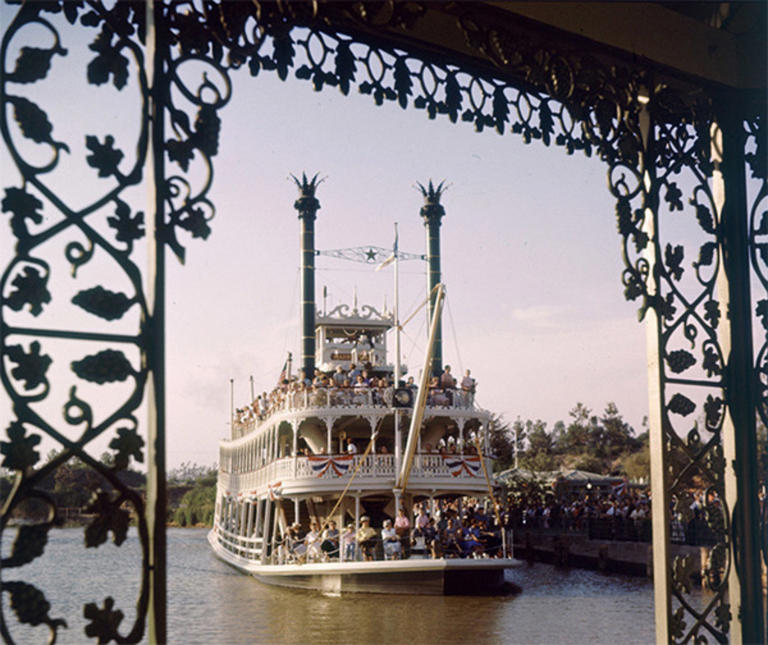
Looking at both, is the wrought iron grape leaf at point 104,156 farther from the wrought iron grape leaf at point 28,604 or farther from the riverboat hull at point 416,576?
the riverboat hull at point 416,576

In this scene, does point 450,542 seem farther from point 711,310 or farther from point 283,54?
point 283,54

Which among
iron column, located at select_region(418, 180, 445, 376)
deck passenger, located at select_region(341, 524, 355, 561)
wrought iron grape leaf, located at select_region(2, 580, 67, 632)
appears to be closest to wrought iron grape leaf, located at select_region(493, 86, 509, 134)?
wrought iron grape leaf, located at select_region(2, 580, 67, 632)

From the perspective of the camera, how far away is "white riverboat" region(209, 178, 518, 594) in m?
17.0

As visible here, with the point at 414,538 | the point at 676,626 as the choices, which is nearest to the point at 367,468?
the point at 414,538

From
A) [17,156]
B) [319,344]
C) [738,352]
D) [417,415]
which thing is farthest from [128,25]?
[319,344]

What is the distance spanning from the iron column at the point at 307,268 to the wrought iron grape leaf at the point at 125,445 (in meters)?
22.4

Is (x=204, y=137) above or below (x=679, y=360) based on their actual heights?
above

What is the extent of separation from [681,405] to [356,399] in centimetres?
1562

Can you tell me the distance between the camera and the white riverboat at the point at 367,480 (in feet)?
55.9

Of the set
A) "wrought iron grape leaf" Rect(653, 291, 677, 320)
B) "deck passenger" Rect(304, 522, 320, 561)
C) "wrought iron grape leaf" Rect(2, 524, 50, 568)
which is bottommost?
"deck passenger" Rect(304, 522, 320, 561)

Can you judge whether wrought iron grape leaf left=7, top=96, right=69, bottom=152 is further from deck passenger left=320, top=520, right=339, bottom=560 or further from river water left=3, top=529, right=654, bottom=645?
deck passenger left=320, top=520, right=339, bottom=560

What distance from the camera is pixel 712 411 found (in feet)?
13.7

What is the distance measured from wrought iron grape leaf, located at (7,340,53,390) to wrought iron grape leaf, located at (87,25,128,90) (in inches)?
32.6

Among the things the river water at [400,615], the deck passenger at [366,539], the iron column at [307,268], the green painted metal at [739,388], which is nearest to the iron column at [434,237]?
the iron column at [307,268]
